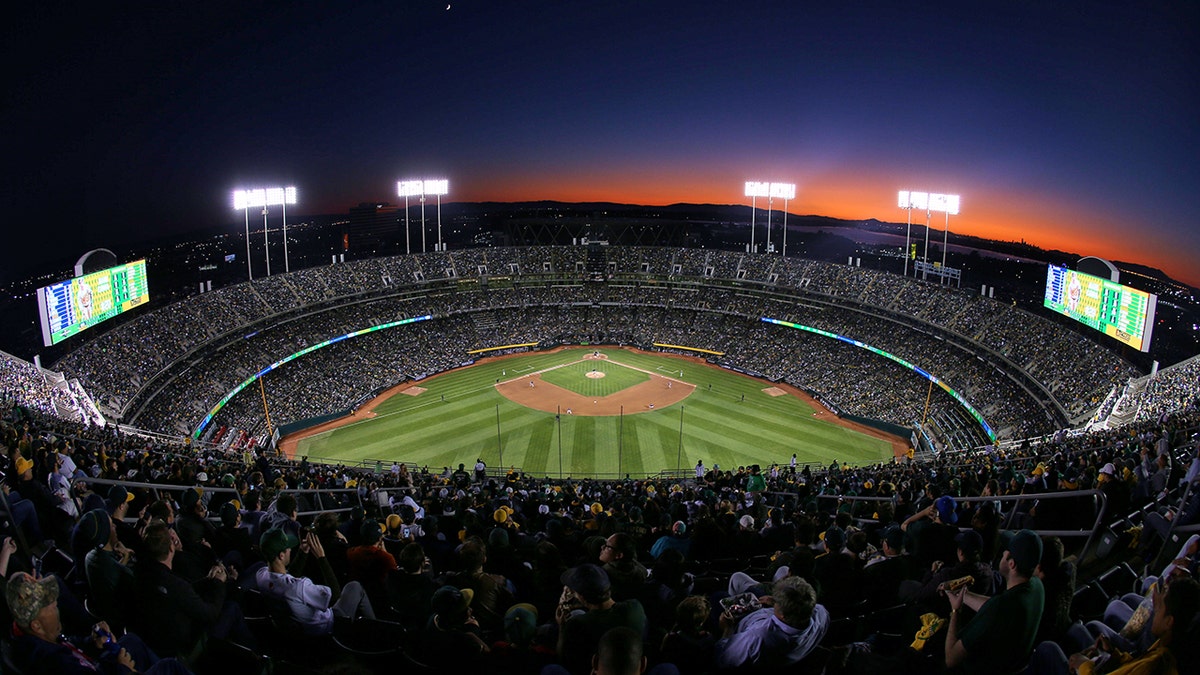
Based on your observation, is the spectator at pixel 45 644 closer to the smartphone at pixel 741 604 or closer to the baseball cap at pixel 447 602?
the baseball cap at pixel 447 602

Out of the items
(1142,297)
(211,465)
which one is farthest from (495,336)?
(1142,297)

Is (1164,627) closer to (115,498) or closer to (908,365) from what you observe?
(115,498)

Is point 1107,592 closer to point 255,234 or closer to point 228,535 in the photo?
point 228,535

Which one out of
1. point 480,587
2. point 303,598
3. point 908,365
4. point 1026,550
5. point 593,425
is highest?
point 1026,550

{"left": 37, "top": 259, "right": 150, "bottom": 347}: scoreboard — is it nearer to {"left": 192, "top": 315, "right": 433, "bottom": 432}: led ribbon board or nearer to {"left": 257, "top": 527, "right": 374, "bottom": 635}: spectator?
{"left": 192, "top": 315, "right": 433, "bottom": 432}: led ribbon board

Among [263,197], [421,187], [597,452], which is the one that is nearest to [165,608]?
[597,452]

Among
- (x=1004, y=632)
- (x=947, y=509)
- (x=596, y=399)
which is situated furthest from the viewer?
(x=596, y=399)

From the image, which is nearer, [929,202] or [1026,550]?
[1026,550]
